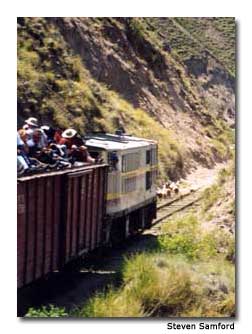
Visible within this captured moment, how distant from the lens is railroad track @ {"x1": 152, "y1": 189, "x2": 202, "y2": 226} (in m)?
11.8

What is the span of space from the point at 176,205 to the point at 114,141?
3.35 ft

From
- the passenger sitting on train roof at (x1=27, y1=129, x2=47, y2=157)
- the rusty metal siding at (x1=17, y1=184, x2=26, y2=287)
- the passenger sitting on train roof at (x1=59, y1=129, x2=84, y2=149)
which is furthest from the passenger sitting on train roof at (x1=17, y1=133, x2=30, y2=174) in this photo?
the passenger sitting on train roof at (x1=59, y1=129, x2=84, y2=149)

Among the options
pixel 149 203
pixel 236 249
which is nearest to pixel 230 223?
pixel 236 249

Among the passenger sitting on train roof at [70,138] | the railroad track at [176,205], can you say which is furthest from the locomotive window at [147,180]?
the passenger sitting on train roof at [70,138]

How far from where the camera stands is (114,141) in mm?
12219

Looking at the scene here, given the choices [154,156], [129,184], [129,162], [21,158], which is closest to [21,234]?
[21,158]

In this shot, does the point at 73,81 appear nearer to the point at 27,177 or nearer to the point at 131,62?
the point at 131,62

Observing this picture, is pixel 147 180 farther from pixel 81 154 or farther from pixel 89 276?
pixel 89 276

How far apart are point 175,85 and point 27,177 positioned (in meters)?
2.73

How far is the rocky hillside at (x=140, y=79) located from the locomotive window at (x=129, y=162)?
26cm

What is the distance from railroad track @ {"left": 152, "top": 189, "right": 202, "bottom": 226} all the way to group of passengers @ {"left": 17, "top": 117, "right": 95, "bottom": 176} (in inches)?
35.5

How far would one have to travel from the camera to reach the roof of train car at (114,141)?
39.5ft

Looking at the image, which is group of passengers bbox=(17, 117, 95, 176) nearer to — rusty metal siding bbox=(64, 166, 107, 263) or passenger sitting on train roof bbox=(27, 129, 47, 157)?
passenger sitting on train roof bbox=(27, 129, 47, 157)
